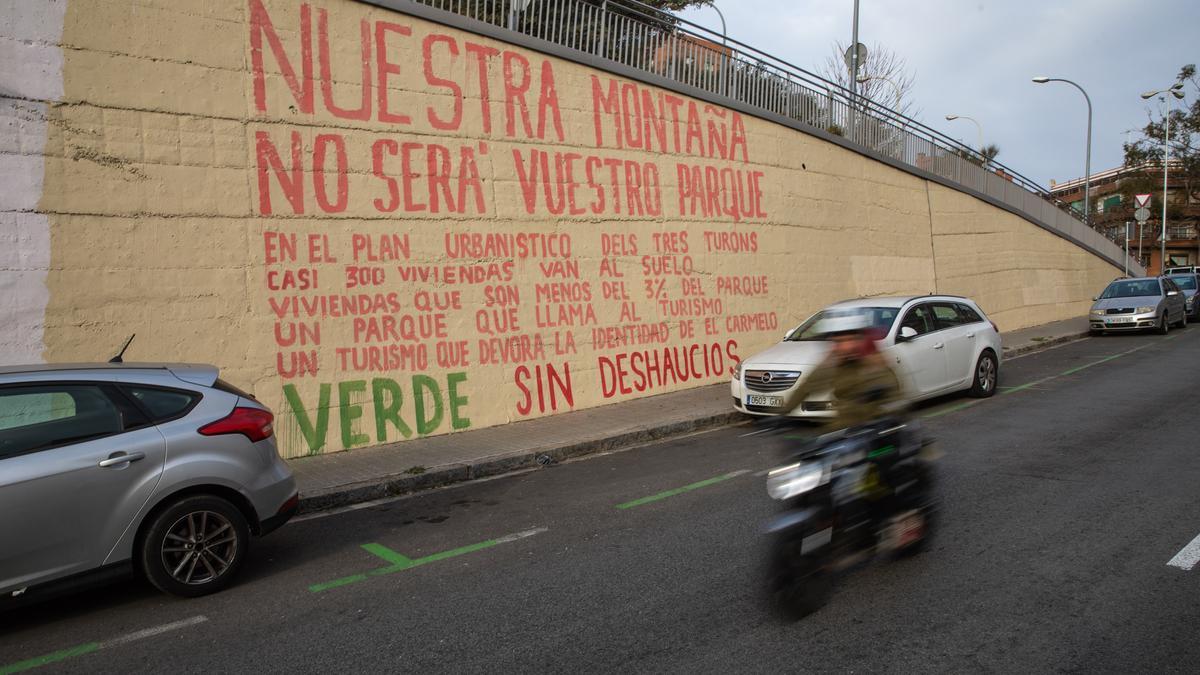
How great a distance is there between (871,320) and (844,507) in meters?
6.84

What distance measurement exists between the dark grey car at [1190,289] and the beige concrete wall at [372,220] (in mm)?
17745

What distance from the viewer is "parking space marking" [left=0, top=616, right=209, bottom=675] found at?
4195mm

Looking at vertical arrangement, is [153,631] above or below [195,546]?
below

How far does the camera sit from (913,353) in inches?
416

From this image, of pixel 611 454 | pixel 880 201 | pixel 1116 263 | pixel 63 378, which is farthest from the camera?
pixel 1116 263

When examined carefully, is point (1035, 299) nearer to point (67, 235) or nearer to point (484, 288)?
point (484, 288)

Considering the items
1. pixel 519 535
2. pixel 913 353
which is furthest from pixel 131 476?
pixel 913 353

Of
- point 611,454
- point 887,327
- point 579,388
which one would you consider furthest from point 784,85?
point 611,454

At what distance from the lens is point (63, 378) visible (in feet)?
16.1

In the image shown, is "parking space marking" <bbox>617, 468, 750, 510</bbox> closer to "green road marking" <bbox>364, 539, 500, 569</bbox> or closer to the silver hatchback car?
"green road marking" <bbox>364, 539, 500, 569</bbox>

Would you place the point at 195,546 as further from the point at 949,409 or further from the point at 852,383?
the point at 949,409

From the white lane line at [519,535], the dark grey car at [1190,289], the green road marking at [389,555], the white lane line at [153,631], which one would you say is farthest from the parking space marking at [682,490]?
the dark grey car at [1190,289]

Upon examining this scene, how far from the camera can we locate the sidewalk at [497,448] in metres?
7.79

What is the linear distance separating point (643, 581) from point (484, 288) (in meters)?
6.32
